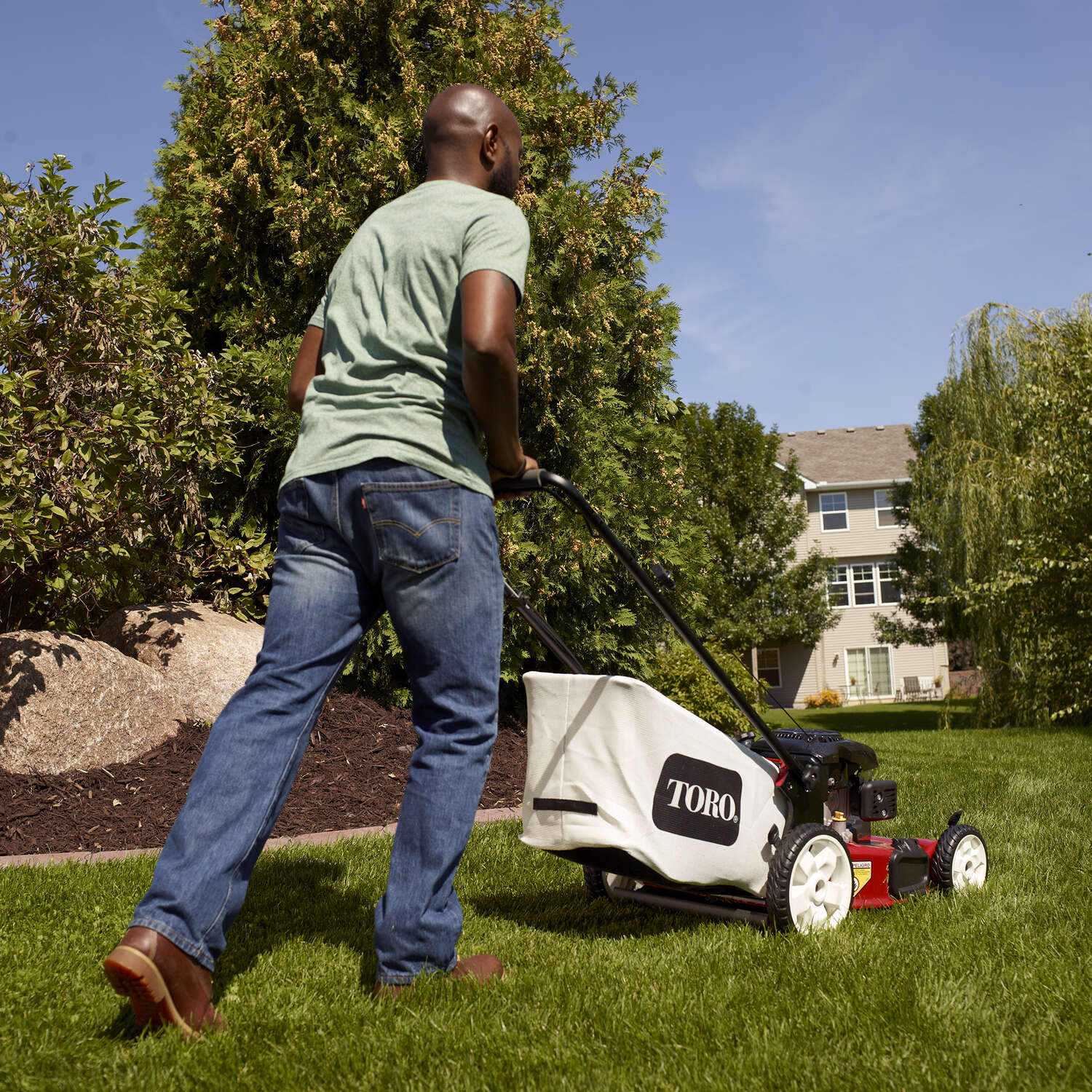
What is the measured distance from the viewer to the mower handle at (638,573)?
2.65m

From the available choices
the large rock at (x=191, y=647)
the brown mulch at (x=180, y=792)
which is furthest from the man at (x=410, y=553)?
the large rock at (x=191, y=647)

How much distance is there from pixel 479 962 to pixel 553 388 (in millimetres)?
5990

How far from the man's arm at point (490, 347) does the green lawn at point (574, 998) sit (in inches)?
54.3

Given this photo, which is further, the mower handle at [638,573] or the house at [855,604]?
the house at [855,604]

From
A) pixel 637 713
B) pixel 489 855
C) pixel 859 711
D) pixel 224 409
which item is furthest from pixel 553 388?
pixel 859 711

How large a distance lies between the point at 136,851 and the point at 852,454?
3575 cm

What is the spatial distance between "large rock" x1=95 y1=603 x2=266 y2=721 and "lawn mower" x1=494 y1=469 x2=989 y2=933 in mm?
3661

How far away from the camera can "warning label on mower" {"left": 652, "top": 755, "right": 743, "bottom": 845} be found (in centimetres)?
288

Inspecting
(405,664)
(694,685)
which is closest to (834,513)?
(694,685)

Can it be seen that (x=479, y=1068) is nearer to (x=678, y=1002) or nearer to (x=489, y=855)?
(x=678, y=1002)

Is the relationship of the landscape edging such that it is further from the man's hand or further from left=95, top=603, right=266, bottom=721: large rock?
the man's hand

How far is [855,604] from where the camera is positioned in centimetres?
3647

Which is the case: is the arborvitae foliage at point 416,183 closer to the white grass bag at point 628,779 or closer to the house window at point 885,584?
the white grass bag at point 628,779

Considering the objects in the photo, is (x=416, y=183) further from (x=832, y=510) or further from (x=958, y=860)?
(x=832, y=510)
